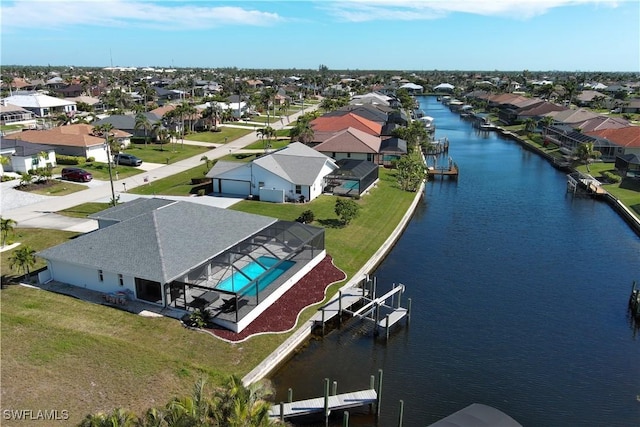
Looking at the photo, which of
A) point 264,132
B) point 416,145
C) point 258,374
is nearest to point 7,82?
point 264,132

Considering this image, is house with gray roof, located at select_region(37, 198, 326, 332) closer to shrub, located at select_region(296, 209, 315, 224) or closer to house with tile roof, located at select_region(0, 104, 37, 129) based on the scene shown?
shrub, located at select_region(296, 209, 315, 224)

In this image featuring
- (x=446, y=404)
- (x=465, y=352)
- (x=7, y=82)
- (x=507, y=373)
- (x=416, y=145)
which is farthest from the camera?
(x=7, y=82)

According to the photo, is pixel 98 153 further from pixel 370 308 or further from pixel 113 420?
pixel 113 420

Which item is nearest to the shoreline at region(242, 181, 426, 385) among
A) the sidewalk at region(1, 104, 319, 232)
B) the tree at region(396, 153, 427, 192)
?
the tree at region(396, 153, 427, 192)

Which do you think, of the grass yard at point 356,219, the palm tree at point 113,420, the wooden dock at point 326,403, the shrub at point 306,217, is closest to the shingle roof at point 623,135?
the grass yard at point 356,219

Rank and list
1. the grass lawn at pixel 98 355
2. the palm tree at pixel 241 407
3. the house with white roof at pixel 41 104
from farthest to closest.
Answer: the house with white roof at pixel 41 104 < the grass lawn at pixel 98 355 < the palm tree at pixel 241 407

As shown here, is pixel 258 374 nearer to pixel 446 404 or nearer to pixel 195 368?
pixel 195 368

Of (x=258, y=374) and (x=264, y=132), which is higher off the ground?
(x=264, y=132)

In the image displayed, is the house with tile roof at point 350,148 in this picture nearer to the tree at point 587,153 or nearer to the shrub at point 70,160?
the tree at point 587,153
